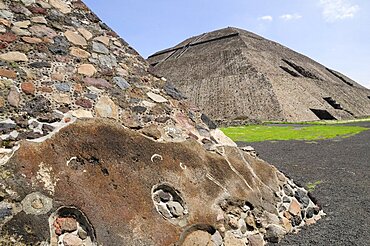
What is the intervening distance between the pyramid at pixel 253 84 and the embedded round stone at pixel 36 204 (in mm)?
A: 36674

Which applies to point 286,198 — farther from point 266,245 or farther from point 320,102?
point 320,102

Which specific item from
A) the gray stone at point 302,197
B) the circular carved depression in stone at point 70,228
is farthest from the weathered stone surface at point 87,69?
the gray stone at point 302,197

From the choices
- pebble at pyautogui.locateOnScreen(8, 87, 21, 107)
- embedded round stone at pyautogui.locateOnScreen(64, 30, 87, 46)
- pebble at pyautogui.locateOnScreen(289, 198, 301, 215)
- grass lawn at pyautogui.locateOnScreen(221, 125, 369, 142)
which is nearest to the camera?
pebble at pyautogui.locateOnScreen(8, 87, 21, 107)

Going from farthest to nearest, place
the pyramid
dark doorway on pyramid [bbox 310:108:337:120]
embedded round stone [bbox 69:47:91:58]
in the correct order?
1. dark doorway on pyramid [bbox 310:108:337:120]
2. the pyramid
3. embedded round stone [bbox 69:47:91:58]

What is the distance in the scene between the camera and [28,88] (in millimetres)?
4340

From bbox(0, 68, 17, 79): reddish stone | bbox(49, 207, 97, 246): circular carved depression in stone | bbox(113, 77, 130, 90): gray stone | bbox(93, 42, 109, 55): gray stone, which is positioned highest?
bbox(93, 42, 109, 55): gray stone

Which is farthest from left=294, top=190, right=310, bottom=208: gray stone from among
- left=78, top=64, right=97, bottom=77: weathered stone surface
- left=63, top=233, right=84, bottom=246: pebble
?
left=78, top=64, right=97, bottom=77: weathered stone surface

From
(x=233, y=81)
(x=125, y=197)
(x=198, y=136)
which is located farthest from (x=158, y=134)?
(x=233, y=81)

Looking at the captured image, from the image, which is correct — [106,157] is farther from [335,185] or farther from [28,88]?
[335,185]

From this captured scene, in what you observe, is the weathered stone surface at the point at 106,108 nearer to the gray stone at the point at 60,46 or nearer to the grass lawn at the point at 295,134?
the gray stone at the point at 60,46

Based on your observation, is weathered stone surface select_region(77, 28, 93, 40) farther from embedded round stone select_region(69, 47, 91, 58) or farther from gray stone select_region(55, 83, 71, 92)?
gray stone select_region(55, 83, 71, 92)

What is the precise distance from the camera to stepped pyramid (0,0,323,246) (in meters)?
3.64

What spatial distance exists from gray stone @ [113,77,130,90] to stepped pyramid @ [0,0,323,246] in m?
0.02

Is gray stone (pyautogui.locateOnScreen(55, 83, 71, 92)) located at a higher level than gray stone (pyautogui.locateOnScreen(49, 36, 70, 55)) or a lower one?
lower
